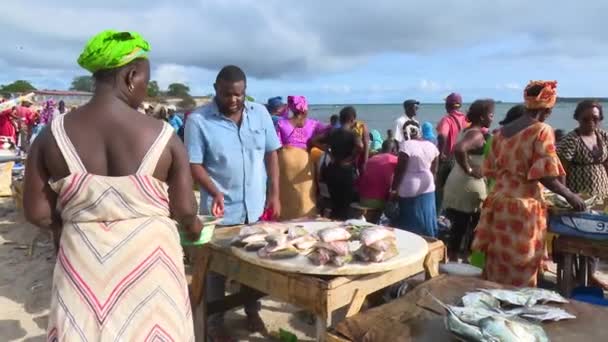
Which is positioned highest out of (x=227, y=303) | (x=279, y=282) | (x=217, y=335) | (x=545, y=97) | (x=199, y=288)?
(x=545, y=97)

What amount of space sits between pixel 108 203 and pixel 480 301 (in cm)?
150

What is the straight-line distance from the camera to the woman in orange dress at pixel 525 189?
3027 millimetres

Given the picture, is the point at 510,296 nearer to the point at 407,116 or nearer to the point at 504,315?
the point at 504,315

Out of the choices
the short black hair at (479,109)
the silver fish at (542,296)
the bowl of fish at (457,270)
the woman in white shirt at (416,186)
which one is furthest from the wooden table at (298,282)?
the short black hair at (479,109)

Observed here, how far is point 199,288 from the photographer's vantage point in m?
2.67

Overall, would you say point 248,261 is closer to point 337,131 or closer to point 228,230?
point 228,230

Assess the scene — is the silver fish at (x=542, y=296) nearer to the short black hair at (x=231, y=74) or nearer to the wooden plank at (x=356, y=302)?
the wooden plank at (x=356, y=302)

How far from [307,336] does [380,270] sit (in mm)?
1707

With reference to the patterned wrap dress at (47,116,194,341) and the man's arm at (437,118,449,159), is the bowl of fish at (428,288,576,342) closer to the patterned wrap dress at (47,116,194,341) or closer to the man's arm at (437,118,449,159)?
the patterned wrap dress at (47,116,194,341)

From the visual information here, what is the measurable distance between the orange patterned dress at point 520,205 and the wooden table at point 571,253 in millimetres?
269

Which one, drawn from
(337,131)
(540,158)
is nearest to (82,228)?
(540,158)

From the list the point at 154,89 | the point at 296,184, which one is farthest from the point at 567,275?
the point at 154,89

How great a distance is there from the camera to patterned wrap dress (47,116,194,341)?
160cm

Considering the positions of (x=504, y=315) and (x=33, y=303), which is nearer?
(x=504, y=315)
